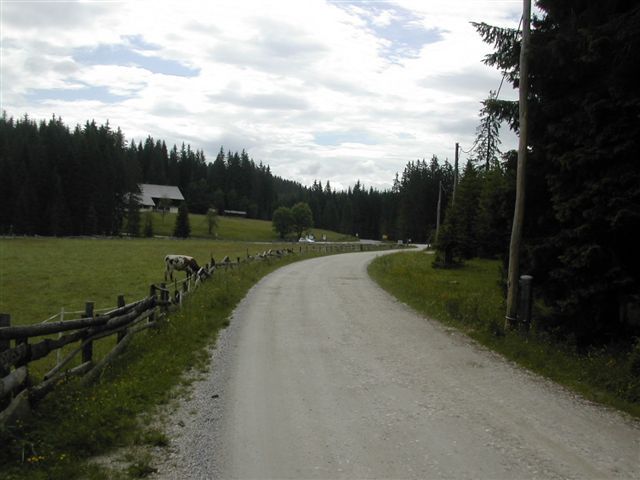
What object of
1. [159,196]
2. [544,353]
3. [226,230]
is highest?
[159,196]

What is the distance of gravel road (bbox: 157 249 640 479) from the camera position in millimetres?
5719

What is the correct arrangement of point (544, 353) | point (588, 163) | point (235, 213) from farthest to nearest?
point (235, 213)
point (544, 353)
point (588, 163)

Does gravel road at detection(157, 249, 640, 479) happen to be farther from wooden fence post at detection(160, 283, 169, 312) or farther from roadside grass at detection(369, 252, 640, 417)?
wooden fence post at detection(160, 283, 169, 312)

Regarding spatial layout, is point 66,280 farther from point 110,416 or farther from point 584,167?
point 584,167

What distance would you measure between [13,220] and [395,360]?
84.1 m

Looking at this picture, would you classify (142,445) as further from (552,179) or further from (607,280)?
(552,179)

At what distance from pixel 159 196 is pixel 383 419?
14383cm

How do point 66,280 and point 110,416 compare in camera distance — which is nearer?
point 110,416

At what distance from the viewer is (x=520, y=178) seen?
12.7 meters

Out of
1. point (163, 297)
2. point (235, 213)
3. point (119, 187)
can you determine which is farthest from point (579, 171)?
point (235, 213)

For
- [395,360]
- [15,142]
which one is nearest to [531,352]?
[395,360]

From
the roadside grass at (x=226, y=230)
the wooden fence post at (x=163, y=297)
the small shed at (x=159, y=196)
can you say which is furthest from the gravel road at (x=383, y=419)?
the small shed at (x=159, y=196)

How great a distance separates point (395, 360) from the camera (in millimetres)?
10633

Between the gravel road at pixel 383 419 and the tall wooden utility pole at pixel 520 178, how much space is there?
1856mm
